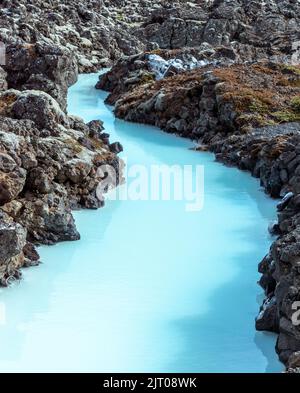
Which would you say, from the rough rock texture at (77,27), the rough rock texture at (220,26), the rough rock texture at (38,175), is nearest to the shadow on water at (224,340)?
the rough rock texture at (38,175)

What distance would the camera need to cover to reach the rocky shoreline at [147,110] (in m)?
17.6

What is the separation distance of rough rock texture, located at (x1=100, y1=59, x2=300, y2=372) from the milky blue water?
1.15 m

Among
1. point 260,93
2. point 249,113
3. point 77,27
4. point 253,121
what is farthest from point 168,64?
point 77,27

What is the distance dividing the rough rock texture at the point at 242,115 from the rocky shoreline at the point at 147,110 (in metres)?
0.08

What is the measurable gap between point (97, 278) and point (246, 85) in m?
27.4

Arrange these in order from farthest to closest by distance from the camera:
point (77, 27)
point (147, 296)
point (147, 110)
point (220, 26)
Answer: point (220, 26)
point (77, 27)
point (147, 110)
point (147, 296)

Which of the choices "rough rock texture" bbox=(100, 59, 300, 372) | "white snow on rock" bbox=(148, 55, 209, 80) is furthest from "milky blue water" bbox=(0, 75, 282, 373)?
"white snow on rock" bbox=(148, 55, 209, 80)

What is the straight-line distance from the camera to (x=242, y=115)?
37562 millimetres

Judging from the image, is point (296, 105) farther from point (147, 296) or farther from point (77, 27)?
point (77, 27)

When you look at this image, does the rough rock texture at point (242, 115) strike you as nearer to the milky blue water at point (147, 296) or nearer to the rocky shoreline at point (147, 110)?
the rocky shoreline at point (147, 110)

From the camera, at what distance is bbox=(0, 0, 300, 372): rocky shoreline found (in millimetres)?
17641

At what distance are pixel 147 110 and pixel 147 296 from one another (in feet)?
89.7

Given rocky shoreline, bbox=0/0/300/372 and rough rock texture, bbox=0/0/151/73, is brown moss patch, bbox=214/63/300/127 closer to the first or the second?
rocky shoreline, bbox=0/0/300/372

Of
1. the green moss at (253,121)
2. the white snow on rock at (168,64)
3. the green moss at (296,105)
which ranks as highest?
the green moss at (296,105)
